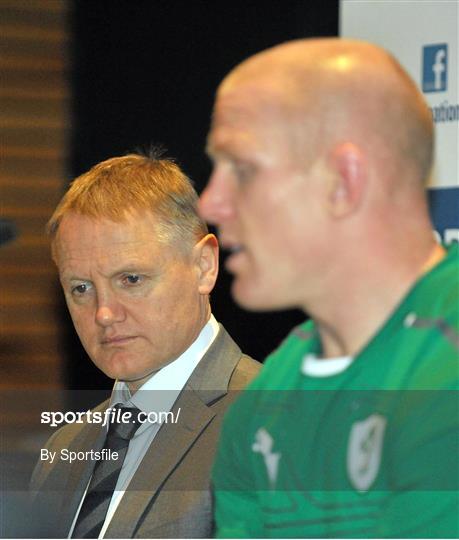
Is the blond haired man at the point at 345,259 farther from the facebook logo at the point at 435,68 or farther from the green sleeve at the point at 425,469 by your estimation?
the facebook logo at the point at 435,68

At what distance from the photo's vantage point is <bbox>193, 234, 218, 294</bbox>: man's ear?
2.39m

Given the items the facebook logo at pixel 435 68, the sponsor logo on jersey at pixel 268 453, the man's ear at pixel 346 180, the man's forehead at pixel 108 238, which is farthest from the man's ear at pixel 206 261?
the man's ear at pixel 346 180

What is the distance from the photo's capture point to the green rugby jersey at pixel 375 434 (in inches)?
45.1

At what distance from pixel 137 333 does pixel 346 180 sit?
1.18 meters

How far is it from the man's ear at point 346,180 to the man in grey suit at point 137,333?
41.3 inches

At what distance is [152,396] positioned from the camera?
2285mm

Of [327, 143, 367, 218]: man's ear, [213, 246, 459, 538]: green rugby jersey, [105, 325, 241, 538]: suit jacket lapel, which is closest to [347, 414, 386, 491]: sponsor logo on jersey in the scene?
[213, 246, 459, 538]: green rugby jersey

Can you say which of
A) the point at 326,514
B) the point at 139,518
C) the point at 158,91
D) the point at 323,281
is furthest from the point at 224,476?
the point at 158,91

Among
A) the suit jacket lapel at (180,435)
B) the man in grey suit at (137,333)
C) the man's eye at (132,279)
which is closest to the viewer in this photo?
the suit jacket lapel at (180,435)

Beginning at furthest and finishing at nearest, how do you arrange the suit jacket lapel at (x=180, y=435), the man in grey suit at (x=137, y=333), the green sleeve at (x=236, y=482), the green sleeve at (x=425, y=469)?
the man in grey suit at (x=137, y=333) → the suit jacket lapel at (x=180, y=435) → the green sleeve at (x=236, y=482) → the green sleeve at (x=425, y=469)

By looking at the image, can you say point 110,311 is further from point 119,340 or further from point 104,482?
point 104,482

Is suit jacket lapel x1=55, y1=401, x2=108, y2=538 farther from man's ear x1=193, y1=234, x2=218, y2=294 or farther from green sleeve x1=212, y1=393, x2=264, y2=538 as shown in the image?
green sleeve x1=212, y1=393, x2=264, y2=538

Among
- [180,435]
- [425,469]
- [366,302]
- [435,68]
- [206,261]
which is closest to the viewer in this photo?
[425,469]

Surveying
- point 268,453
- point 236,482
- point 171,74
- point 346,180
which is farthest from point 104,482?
point 171,74
